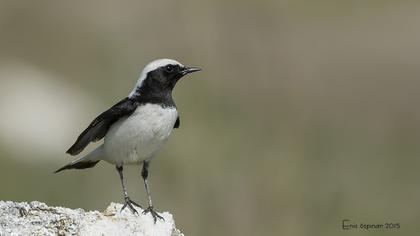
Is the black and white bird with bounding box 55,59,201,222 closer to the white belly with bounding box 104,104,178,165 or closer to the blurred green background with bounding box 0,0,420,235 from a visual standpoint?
the white belly with bounding box 104,104,178,165

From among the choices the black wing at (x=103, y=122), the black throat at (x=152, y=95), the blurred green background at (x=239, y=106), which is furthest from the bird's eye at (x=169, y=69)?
the blurred green background at (x=239, y=106)

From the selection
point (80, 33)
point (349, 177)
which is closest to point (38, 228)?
point (349, 177)

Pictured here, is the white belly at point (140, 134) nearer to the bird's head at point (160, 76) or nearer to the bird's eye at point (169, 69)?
the bird's head at point (160, 76)

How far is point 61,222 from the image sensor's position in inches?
280

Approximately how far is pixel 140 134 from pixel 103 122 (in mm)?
512

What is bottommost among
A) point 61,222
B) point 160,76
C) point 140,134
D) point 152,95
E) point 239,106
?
point 239,106

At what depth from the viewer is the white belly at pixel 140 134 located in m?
8.84

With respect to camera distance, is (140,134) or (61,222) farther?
(140,134)

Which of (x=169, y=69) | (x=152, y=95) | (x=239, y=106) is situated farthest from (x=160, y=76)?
(x=239, y=106)

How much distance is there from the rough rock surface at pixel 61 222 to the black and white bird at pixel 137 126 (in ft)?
3.25

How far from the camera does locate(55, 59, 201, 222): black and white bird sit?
885cm

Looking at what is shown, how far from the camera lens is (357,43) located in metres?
30.8

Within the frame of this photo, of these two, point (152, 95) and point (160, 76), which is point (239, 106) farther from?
point (152, 95)

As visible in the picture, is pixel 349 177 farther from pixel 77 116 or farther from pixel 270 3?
pixel 270 3
